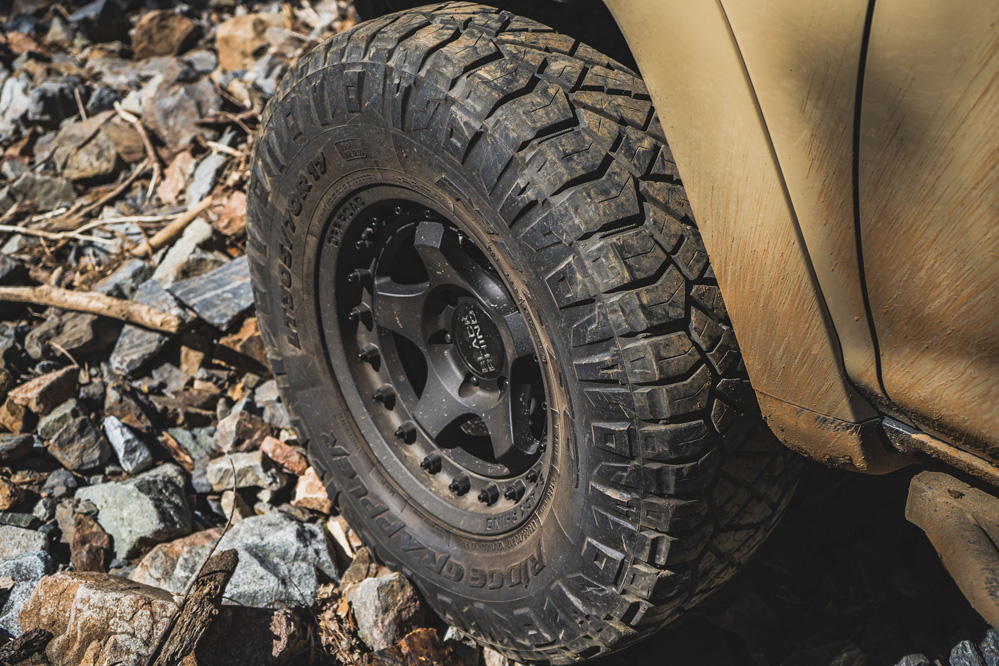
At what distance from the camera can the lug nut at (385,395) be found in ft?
8.48

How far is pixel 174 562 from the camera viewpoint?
2615 mm

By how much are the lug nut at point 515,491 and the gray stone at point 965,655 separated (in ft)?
4.01

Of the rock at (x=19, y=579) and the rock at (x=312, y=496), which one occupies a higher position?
the rock at (x=312, y=496)

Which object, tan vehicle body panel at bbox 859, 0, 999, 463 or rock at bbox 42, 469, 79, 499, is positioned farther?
rock at bbox 42, 469, 79, 499

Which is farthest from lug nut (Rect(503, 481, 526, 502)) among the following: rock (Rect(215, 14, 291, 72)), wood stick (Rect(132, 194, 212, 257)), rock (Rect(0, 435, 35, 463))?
rock (Rect(215, 14, 291, 72))

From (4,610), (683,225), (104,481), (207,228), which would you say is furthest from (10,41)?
(683,225)

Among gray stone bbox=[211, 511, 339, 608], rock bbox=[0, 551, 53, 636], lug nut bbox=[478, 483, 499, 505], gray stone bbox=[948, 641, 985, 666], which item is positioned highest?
gray stone bbox=[948, 641, 985, 666]

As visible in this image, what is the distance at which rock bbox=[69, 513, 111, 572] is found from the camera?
103 inches

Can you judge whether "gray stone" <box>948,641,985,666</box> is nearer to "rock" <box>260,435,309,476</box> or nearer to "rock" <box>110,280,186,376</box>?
"rock" <box>260,435,309,476</box>

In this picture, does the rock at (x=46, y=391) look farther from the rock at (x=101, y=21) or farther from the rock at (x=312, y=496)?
the rock at (x=101, y=21)

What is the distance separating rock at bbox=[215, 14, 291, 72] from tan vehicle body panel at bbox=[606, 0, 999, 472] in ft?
14.6

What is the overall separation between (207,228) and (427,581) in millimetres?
2376

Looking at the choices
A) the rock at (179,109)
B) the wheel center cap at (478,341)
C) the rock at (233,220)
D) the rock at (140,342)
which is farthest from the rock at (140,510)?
the rock at (179,109)

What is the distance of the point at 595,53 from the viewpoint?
184 centimetres
